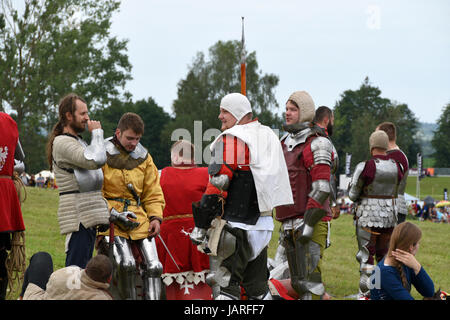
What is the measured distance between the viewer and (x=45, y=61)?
31.1 m

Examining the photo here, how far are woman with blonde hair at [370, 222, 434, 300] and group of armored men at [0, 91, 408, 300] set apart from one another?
0.81 metres

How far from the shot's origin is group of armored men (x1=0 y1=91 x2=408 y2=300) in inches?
194

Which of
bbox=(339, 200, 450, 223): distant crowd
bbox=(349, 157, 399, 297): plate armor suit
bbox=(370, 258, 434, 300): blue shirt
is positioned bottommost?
bbox=(339, 200, 450, 223): distant crowd

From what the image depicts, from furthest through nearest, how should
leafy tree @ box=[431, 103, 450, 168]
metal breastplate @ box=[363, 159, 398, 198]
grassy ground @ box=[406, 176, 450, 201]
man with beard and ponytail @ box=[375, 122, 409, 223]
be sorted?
leafy tree @ box=[431, 103, 450, 168] → grassy ground @ box=[406, 176, 450, 201] → man with beard and ponytail @ box=[375, 122, 409, 223] → metal breastplate @ box=[363, 159, 398, 198]

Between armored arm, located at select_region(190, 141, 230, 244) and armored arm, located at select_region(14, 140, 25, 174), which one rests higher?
armored arm, located at select_region(14, 140, 25, 174)

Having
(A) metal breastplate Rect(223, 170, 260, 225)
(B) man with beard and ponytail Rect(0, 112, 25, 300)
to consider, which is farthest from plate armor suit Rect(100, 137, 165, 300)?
(A) metal breastplate Rect(223, 170, 260, 225)

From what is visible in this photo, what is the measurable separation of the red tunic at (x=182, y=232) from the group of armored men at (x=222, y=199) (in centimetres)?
91

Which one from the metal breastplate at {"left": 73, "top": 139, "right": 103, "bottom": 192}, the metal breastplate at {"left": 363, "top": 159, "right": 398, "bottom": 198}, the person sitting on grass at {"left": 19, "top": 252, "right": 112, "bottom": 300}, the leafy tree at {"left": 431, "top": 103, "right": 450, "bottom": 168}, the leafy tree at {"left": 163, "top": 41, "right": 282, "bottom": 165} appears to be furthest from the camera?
the leafy tree at {"left": 431, "top": 103, "right": 450, "bottom": 168}

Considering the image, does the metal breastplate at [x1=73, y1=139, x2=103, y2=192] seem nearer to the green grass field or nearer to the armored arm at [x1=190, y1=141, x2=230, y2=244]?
the armored arm at [x1=190, y1=141, x2=230, y2=244]

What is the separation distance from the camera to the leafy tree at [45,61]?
99.1ft

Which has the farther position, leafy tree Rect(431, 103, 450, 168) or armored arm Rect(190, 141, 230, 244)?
leafy tree Rect(431, 103, 450, 168)

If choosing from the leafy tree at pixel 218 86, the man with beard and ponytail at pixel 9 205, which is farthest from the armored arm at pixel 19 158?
the leafy tree at pixel 218 86
